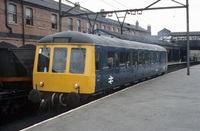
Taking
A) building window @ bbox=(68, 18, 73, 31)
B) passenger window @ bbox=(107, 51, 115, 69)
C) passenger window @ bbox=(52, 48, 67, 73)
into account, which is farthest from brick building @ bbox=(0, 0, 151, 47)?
passenger window @ bbox=(52, 48, 67, 73)

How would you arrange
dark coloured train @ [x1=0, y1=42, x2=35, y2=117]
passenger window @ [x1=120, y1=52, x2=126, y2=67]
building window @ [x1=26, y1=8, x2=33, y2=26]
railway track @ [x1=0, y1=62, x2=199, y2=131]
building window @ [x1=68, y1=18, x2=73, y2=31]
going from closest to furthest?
1. railway track @ [x1=0, y1=62, x2=199, y2=131]
2. dark coloured train @ [x1=0, y1=42, x2=35, y2=117]
3. passenger window @ [x1=120, y1=52, x2=126, y2=67]
4. building window @ [x1=26, y1=8, x2=33, y2=26]
5. building window @ [x1=68, y1=18, x2=73, y2=31]

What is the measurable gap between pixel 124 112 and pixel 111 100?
6.32 ft

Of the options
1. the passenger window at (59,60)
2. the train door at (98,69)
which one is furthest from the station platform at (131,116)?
the passenger window at (59,60)

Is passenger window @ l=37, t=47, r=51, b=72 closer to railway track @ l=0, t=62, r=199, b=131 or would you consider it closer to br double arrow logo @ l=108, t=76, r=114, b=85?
railway track @ l=0, t=62, r=199, b=131

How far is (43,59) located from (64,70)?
3.48 ft

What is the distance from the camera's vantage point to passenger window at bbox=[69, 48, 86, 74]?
9.16m

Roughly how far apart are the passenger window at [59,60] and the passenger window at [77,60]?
0.95ft

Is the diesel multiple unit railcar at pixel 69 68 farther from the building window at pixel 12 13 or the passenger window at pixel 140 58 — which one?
the building window at pixel 12 13

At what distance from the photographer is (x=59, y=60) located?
9.45 meters

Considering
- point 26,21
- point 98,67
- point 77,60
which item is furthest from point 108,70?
point 26,21

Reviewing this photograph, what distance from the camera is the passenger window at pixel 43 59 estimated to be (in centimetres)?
964

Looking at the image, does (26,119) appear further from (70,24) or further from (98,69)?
(70,24)

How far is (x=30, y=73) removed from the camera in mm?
10133

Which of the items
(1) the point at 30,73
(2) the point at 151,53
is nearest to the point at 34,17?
(2) the point at 151,53
